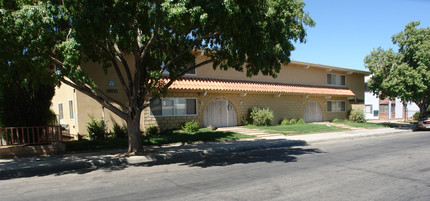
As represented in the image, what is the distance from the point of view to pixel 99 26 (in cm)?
750

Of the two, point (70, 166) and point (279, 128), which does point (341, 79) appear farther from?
point (70, 166)

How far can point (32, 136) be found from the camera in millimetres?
10461

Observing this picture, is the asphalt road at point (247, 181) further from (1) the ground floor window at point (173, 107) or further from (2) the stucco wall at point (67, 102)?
(2) the stucco wall at point (67, 102)

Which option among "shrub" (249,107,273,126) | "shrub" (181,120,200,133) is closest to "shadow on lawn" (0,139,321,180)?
"shrub" (181,120,200,133)

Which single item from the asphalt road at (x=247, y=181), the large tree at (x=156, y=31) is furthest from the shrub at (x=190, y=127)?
the asphalt road at (x=247, y=181)

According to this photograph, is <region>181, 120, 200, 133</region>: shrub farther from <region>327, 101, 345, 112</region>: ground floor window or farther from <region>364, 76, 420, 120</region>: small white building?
<region>364, 76, 420, 120</region>: small white building

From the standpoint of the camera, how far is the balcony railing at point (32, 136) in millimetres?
10039

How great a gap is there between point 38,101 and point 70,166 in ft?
13.6

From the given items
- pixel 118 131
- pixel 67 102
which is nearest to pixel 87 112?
pixel 118 131

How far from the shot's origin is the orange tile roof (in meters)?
16.6

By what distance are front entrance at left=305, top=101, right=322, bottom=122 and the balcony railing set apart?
1918cm

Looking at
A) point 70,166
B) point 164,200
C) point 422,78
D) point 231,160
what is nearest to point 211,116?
point 231,160

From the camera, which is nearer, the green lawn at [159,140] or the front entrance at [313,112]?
the green lawn at [159,140]

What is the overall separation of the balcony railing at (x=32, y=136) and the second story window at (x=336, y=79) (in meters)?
22.3
